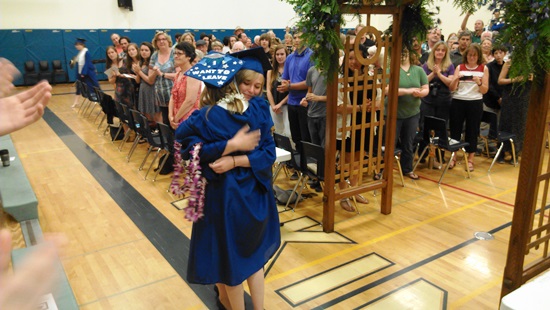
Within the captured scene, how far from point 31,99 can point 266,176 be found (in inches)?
55.7

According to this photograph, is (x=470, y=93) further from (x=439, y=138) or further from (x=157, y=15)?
(x=157, y=15)

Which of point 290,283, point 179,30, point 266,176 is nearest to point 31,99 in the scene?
point 266,176

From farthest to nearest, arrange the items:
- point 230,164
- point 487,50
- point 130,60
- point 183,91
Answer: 1. point 130,60
2. point 487,50
3. point 183,91
4. point 230,164

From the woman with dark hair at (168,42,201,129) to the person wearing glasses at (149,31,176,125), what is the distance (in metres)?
1.14

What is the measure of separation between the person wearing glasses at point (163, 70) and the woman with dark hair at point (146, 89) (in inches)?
16.5

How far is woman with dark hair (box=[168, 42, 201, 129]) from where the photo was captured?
16.0ft

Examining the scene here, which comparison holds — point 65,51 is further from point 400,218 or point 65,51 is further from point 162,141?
point 400,218

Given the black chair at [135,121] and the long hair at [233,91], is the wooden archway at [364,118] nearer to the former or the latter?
the long hair at [233,91]

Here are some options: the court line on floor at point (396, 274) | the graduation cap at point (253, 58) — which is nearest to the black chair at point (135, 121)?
the graduation cap at point (253, 58)

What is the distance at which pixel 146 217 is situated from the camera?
474 cm

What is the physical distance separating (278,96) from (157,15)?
41.3 ft

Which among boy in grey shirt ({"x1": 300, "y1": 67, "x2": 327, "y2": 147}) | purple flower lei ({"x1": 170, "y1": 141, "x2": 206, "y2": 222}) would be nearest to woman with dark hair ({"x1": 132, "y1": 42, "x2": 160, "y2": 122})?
boy in grey shirt ({"x1": 300, "y1": 67, "x2": 327, "y2": 147})

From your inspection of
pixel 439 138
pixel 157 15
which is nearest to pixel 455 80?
pixel 439 138

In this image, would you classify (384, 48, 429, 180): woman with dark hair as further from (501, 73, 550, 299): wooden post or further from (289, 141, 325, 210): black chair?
(501, 73, 550, 299): wooden post
